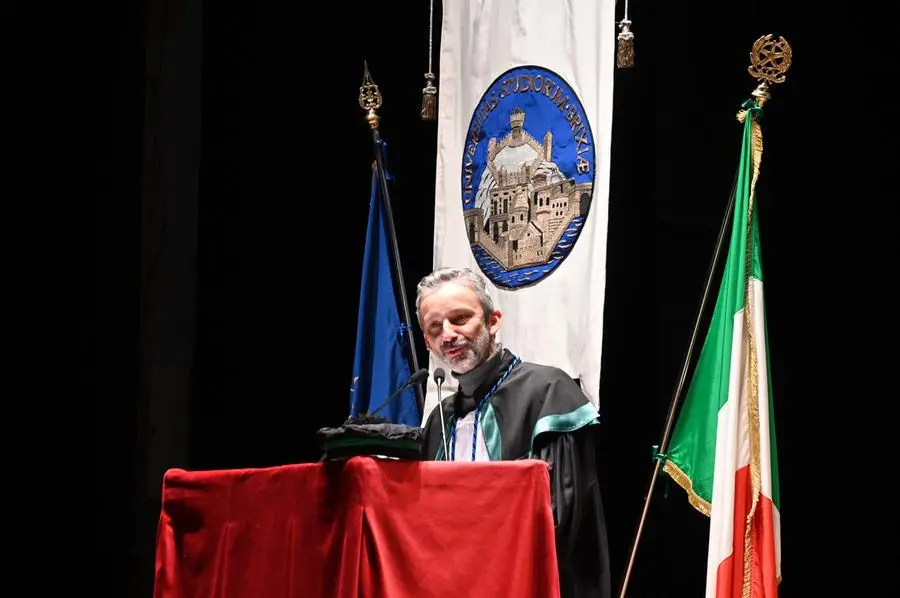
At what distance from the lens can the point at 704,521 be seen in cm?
384

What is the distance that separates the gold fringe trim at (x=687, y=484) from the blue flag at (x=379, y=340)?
106 centimetres

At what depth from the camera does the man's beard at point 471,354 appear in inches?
139

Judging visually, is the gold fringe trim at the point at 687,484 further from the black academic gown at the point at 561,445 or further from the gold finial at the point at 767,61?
the gold finial at the point at 767,61

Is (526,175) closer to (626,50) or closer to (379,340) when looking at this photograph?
(626,50)

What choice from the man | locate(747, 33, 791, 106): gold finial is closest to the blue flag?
the man

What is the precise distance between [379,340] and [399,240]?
1.65ft

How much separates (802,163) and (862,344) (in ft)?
1.79

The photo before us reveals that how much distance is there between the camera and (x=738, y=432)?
3391 millimetres

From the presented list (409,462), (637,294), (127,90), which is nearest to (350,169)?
(127,90)

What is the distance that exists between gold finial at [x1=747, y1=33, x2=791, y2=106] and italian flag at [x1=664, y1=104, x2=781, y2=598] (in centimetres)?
5

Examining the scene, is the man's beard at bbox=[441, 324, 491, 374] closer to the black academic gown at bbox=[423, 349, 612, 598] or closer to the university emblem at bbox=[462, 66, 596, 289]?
the black academic gown at bbox=[423, 349, 612, 598]

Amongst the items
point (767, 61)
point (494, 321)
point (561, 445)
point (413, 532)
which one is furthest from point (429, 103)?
point (413, 532)

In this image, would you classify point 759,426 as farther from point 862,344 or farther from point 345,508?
point 345,508

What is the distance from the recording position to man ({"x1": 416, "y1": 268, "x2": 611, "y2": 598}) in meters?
3.22
